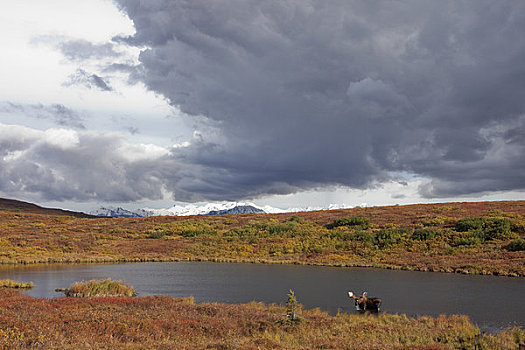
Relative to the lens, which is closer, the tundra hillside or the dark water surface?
the dark water surface

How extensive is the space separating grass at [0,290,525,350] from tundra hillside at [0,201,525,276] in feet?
82.0

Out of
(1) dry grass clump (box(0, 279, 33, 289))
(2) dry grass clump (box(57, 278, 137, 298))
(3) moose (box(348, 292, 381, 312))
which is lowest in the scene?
(1) dry grass clump (box(0, 279, 33, 289))

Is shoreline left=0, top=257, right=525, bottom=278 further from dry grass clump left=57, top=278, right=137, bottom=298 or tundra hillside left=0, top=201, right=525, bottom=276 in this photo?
dry grass clump left=57, top=278, right=137, bottom=298

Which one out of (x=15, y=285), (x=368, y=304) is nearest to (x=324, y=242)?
(x=368, y=304)

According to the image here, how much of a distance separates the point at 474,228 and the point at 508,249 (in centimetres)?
912

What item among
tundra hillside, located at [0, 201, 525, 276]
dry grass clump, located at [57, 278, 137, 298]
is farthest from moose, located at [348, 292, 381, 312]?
tundra hillside, located at [0, 201, 525, 276]

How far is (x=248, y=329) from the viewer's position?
17812 millimetres

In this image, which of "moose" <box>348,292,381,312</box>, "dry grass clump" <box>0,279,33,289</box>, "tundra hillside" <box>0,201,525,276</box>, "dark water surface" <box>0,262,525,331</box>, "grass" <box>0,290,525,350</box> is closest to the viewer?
"grass" <box>0,290,525,350</box>

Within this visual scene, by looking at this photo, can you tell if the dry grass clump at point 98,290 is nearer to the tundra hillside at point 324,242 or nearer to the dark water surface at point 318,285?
the dark water surface at point 318,285

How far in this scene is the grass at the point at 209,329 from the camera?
1399cm

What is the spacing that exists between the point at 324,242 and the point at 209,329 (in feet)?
138

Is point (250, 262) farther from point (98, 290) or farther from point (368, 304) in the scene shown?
point (368, 304)

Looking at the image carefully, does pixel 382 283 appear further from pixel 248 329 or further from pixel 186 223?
pixel 186 223

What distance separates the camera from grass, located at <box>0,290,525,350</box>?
14.0 meters
